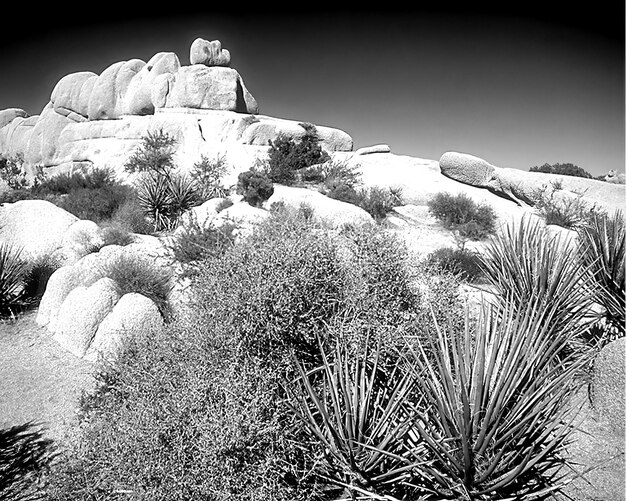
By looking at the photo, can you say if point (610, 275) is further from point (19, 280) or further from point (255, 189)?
point (19, 280)

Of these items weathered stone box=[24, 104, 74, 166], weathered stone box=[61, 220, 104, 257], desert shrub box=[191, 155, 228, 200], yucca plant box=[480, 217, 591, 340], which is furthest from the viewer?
weathered stone box=[24, 104, 74, 166]

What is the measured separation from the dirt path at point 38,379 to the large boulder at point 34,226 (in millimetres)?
2587

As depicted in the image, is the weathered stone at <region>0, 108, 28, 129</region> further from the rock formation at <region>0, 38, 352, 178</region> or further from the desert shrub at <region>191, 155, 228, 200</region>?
the desert shrub at <region>191, 155, 228, 200</region>

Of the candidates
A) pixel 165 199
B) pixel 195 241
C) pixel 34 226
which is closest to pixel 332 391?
pixel 195 241

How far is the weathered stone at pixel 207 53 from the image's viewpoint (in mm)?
27156

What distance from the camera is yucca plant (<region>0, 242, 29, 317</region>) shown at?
7.60m

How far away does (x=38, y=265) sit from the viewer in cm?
862

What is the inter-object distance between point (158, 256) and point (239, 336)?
19.7 feet

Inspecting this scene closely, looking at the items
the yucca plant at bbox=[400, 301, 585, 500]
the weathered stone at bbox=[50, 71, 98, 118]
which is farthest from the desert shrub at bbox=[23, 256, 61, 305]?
the weathered stone at bbox=[50, 71, 98, 118]

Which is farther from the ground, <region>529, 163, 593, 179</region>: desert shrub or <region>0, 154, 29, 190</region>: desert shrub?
<region>529, 163, 593, 179</region>: desert shrub

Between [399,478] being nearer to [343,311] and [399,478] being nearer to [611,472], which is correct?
[343,311]

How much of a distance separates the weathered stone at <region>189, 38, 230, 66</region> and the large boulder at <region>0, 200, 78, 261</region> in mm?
21158

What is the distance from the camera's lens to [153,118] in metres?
24.8

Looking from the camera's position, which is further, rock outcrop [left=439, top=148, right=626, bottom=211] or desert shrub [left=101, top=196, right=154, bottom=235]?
rock outcrop [left=439, top=148, right=626, bottom=211]
